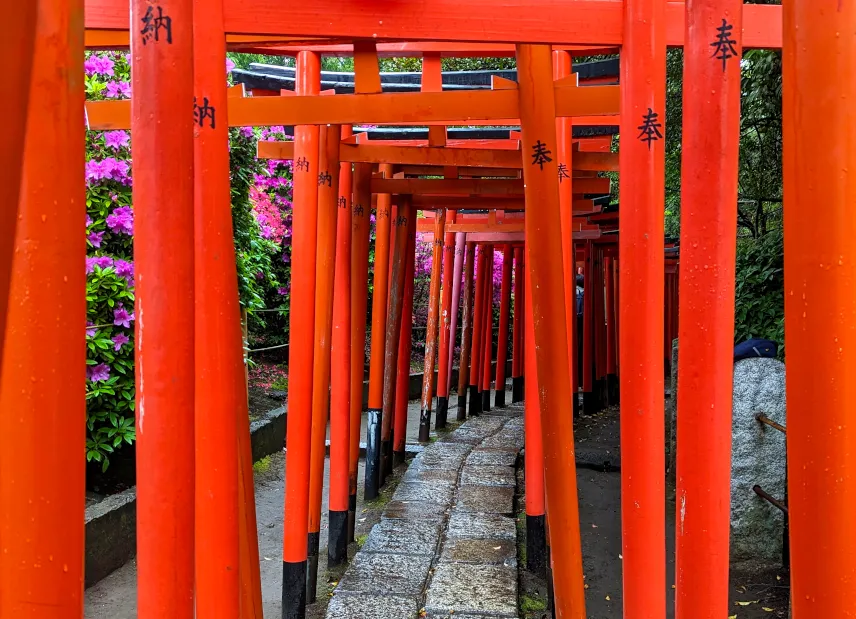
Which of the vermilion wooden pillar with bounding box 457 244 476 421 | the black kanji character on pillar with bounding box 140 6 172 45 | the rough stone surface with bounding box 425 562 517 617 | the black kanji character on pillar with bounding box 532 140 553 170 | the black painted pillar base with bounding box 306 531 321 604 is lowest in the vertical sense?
the black painted pillar base with bounding box 306 531 321 604

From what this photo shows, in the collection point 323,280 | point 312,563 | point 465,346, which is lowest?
point 312,563

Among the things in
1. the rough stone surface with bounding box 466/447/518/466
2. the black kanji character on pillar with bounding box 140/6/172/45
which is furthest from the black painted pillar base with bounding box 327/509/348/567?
the black kanji character on pillar with bounding box 140/6/172/45

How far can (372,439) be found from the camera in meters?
7.46

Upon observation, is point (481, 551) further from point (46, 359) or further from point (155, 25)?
point (46, 359)

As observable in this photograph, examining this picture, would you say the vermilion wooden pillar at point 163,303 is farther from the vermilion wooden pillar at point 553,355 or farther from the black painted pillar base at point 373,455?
the black painted pillar base at point 373,455

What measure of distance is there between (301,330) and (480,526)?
2.38 m

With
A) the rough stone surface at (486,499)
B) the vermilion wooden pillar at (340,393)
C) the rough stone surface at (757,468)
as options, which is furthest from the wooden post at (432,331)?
the rough stone surface at (757,468)

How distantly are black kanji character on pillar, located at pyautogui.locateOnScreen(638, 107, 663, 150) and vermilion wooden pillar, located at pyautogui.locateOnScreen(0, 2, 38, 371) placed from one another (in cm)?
213

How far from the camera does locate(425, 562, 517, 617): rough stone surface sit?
4180 mm

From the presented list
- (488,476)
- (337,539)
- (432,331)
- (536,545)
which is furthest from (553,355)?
(432,331)

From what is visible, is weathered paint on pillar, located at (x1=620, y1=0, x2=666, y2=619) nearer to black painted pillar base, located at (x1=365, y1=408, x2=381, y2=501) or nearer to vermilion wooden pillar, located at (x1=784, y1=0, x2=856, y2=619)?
vermilion wooden pillar, located at (x1=784, y1=0, x2=856, y2=619)

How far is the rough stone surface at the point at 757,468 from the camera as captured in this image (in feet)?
18.9

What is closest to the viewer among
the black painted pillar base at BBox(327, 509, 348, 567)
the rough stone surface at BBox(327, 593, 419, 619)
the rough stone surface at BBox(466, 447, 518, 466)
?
the rough stone surface at BBox(327, 593, 419, 619)

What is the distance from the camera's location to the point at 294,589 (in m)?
4.64
